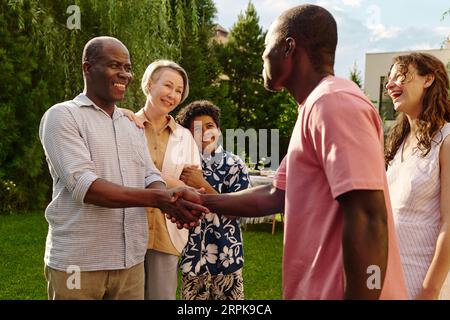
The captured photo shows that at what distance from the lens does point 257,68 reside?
26094 mm

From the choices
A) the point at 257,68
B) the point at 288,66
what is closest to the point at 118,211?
the point at 288,66

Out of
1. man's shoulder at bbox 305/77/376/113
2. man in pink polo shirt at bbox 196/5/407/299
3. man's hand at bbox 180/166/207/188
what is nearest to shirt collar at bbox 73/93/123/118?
man's hand at bbox 180/166/207/188

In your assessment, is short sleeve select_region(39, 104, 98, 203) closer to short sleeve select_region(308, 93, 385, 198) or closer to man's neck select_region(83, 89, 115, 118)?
man's neck select_region(83, 89, 115, 118)

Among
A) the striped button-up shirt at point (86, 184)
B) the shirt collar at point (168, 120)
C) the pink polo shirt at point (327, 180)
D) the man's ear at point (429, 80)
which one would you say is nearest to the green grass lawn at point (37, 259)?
the shirt collar at point (168, 120)

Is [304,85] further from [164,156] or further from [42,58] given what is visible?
[42,58]

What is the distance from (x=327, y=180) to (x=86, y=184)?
1.13m

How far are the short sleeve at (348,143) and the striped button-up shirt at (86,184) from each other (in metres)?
1.16

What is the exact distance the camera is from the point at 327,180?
153 centimetres

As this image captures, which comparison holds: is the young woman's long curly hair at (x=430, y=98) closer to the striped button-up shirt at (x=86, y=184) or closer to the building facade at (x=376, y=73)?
the striped button-up shirt at (x=86, y=184)

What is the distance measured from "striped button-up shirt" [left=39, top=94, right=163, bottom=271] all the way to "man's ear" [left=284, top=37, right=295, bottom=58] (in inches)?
40.7

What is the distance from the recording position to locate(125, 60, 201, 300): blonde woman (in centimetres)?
303
